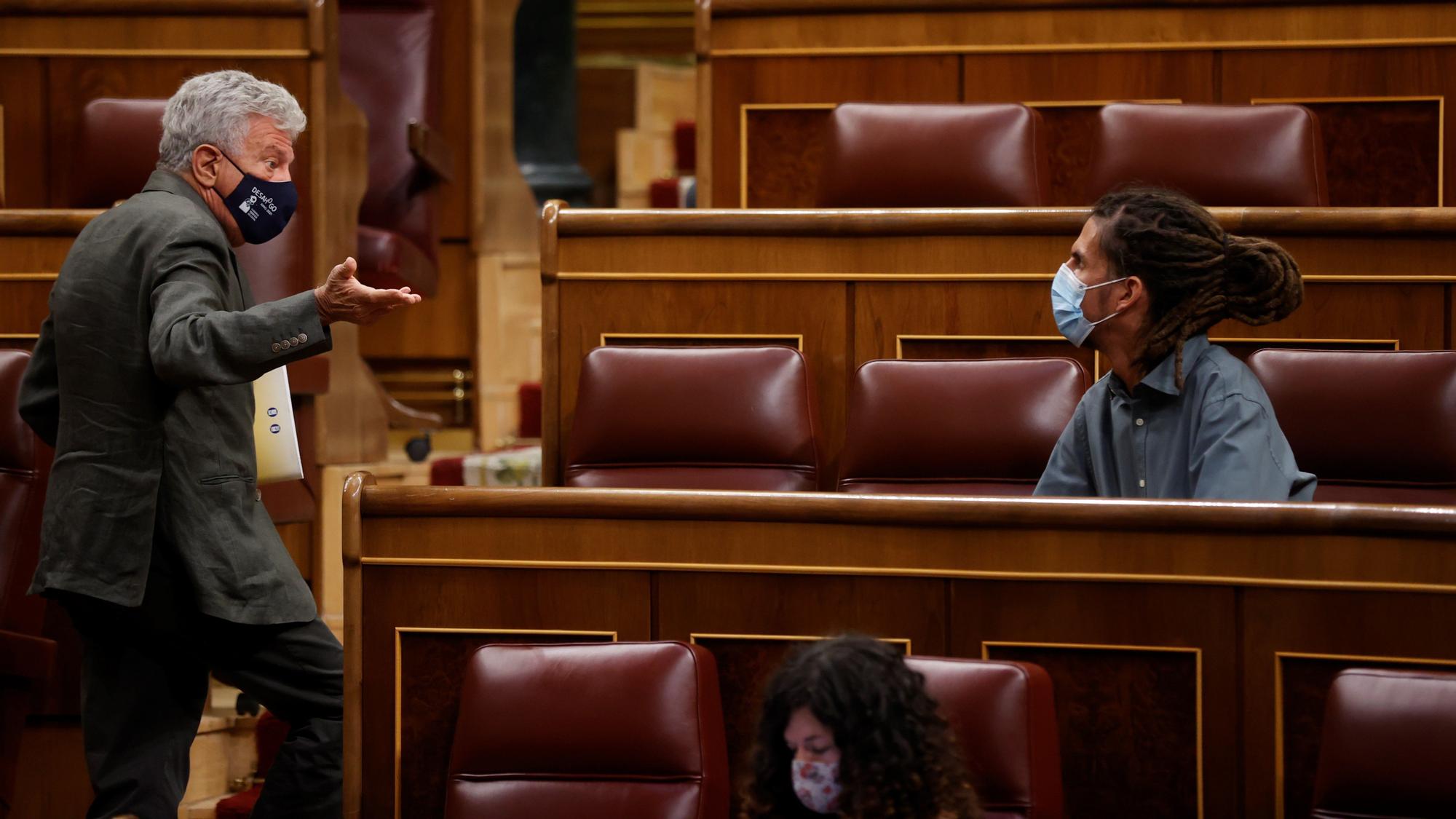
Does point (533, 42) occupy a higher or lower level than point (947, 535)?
higher

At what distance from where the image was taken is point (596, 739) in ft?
1.97

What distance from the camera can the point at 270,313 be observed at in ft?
2.22

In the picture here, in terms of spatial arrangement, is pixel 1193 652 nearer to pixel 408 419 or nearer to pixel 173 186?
pixel 173 186

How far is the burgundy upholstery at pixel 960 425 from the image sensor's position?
81 centimetres

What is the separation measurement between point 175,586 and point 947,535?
1.20 feet

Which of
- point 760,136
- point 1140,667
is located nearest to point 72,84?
point 760,136

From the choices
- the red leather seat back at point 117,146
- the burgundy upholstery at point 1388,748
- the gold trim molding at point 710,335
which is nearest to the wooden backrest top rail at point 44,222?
the red leather seat back at point 117,146

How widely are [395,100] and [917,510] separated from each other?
110cm

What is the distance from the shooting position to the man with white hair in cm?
70

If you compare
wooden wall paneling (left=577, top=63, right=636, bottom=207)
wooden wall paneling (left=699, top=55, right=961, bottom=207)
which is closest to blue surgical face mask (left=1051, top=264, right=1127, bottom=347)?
wooden wall paneling (left=699, top=55, right=961, bottom=207)

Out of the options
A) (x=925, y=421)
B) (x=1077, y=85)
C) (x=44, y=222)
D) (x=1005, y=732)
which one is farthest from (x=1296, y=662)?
(x=44, y=222)

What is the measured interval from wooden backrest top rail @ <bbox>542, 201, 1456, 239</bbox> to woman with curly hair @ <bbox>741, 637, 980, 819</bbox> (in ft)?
1.65

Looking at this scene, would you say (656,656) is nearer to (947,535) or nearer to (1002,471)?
(947,535)

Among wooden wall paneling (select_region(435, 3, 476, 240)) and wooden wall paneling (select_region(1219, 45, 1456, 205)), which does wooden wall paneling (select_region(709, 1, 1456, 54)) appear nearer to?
wooden wall paneling (select_region(1219, 45, 1456, 205))
